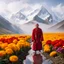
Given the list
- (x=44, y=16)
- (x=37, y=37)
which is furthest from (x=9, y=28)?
(x=37, y=37)

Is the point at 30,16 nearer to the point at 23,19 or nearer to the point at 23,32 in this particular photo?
the point at 23,19

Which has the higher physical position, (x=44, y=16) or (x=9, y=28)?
(x=44, y=16)

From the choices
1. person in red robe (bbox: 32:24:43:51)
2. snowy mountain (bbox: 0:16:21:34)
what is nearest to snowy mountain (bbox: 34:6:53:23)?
snowy mountain (bbox: 0:16:21:34)

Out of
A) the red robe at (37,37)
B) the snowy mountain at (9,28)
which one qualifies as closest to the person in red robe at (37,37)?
the red robe at (37,37)

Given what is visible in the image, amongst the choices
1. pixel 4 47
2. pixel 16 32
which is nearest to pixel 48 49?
pixel 4 47

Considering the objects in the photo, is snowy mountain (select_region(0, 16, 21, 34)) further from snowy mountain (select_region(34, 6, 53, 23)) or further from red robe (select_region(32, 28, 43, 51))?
red robe (select_region(32, 28, 43, 51))

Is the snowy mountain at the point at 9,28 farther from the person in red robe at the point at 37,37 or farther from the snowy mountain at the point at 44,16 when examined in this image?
the person in red robe at the point at 37,37

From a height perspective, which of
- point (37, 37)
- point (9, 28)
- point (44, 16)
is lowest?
point (37, 37)

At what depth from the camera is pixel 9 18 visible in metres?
33.1

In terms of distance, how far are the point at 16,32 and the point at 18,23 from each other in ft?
10.8

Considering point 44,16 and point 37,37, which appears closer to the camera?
point 37,37

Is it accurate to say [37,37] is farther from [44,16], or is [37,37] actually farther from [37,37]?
[44,16]

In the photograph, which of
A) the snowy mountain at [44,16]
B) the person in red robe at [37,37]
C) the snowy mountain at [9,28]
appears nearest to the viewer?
the person in red robe at [37,37]

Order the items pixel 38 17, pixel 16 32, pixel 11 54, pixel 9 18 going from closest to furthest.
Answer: pixel 11 54 < pixel 16 32 < pixel 9 18 < pixel 38 17
